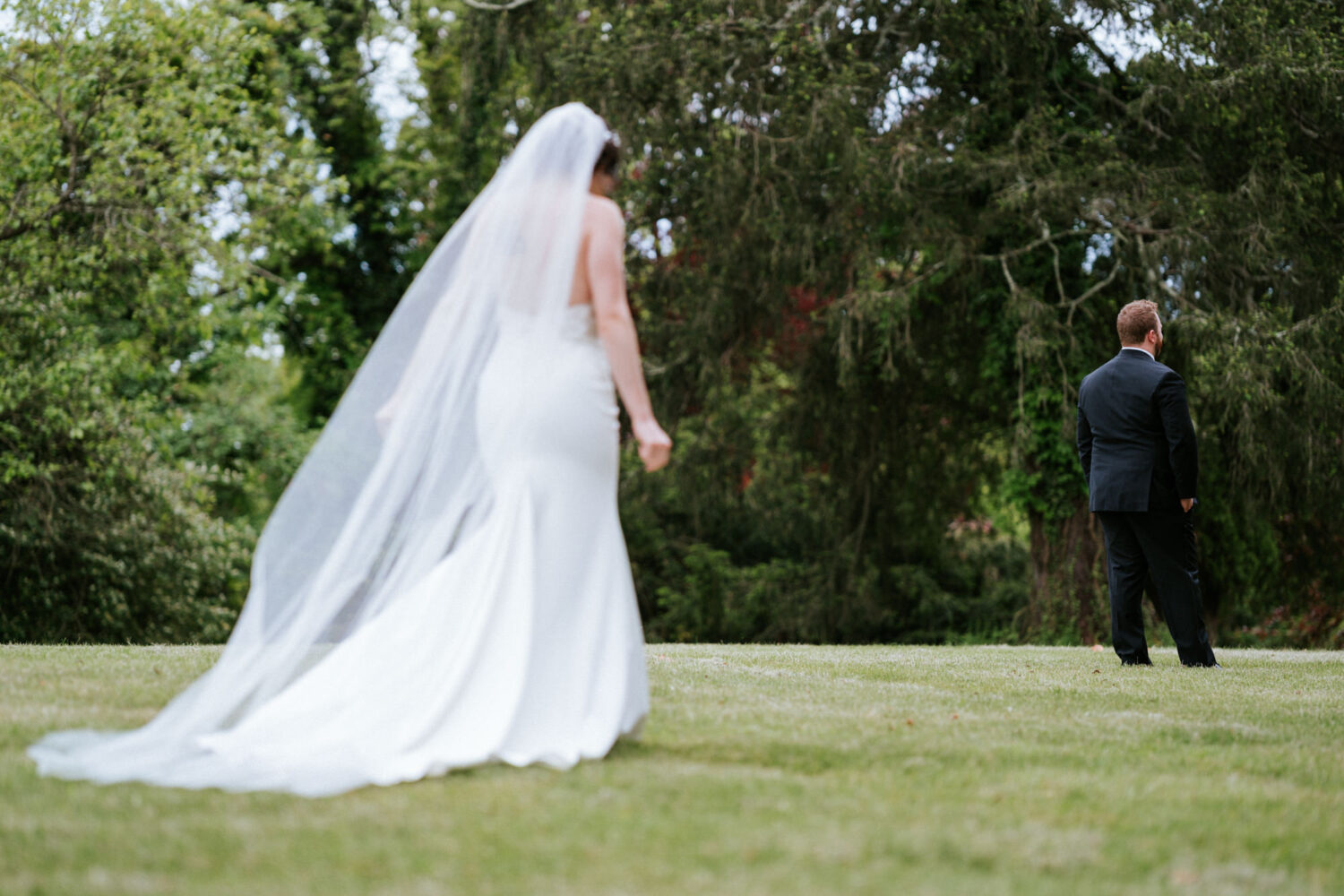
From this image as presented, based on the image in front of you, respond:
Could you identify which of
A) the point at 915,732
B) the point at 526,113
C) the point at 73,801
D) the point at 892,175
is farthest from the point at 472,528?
the point at 526,113

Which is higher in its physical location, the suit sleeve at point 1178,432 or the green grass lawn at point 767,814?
the suit sleeve at point 1178,432

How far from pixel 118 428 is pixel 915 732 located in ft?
42.9

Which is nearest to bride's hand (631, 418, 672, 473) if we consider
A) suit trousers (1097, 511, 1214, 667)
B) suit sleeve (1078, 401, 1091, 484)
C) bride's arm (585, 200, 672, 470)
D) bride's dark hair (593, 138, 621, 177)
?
bride's arm (585, 200, 672, 470)

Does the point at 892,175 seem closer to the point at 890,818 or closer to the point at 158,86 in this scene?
the point at 158,86

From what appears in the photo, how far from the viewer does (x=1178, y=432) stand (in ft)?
24.1

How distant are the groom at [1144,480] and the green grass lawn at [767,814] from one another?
2.08 m

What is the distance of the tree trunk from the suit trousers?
6.76 metres

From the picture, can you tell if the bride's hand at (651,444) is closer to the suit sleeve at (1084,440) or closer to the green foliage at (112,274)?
the suit sleeve at (1084,440)

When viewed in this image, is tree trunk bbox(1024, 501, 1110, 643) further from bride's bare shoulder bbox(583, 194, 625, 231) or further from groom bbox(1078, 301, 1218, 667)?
bride's bare shoulder bbox(583, 194, 625, 231)

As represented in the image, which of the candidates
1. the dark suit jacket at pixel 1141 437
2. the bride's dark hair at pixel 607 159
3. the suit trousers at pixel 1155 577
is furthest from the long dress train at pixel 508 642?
the suit trousers at pixel 1155 577

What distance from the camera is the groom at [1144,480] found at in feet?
24.4

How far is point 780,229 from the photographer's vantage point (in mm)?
14359

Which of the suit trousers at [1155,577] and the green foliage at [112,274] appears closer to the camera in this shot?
the suit trousers at [1155,577]

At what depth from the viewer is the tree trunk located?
14547mm
